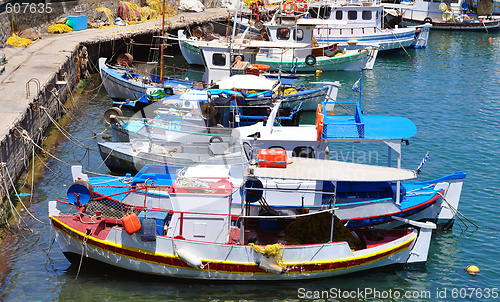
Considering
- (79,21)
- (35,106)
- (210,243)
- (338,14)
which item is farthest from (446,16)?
(210,243)

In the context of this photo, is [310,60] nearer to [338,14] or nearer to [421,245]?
[338,14]

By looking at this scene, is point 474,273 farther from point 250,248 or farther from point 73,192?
point 73,192

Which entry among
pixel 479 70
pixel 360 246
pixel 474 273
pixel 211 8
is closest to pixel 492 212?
pixel 474 273

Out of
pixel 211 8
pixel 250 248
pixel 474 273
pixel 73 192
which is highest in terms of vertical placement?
pixel 211 8

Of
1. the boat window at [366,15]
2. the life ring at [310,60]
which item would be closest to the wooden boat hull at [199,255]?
the life ring at [310,60]

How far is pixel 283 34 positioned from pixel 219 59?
27.2 ft

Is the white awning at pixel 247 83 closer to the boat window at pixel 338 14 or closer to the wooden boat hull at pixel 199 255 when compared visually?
the wooden boat hull at pixel 199 255

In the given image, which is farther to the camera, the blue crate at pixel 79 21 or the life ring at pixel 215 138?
the blue crate at pixel 79 21

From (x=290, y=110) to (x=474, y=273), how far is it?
Answer: 1190 cm

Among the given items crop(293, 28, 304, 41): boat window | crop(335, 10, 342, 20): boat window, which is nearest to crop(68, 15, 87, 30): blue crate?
crop(293, 28, 304, 41): boat window

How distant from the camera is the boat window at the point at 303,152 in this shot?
1488 centimetres

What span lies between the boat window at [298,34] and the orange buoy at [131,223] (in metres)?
23.1

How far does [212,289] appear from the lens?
12586mm

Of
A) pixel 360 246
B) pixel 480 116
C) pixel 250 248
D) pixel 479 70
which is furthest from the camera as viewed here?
pixel 479 70
